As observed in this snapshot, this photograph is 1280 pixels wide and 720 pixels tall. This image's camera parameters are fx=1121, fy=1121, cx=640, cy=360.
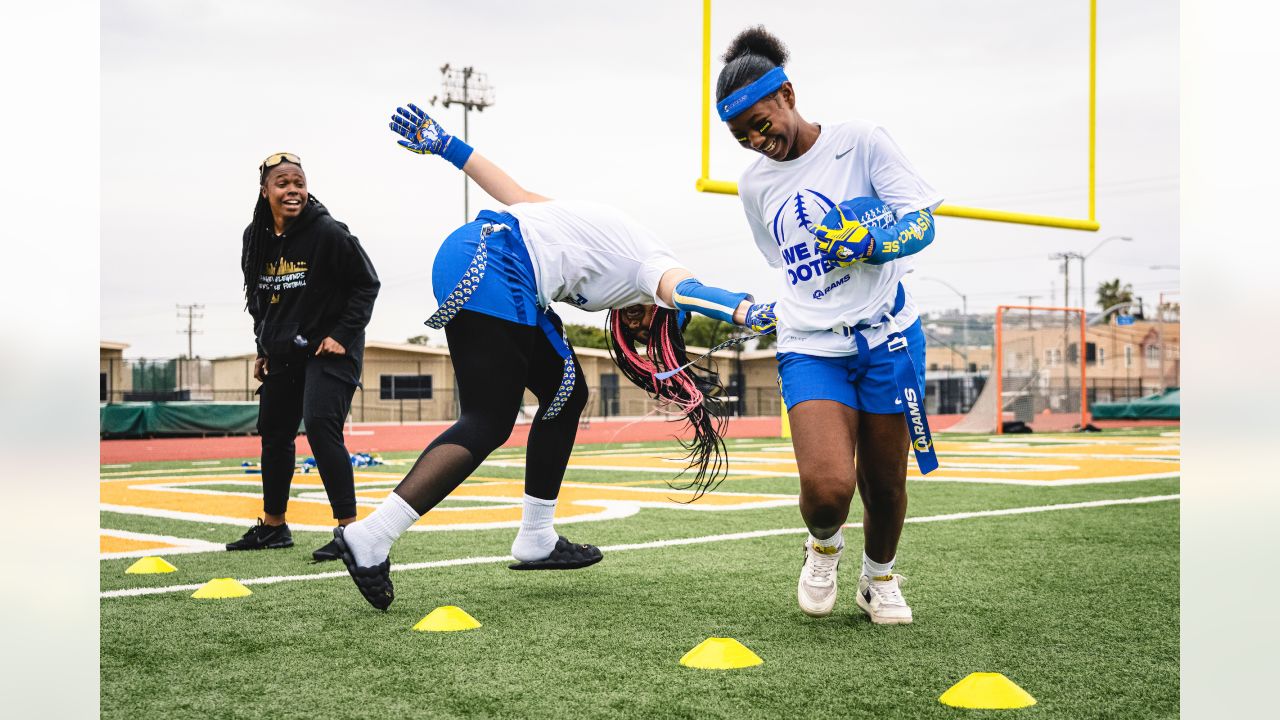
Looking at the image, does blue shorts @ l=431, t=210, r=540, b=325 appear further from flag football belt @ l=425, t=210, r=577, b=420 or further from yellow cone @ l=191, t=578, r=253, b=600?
yellow cone @ l=191, t=578, r=253, b=600

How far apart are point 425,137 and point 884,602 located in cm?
234

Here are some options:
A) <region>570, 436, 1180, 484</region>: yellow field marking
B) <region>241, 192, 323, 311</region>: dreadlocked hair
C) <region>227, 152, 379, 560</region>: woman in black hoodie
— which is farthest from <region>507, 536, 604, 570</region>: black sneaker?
<region>570, 436, 1180, 484</region>: yellow field marking

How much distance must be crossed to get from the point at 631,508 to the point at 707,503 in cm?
62

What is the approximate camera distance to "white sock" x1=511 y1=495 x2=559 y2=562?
4191 mm

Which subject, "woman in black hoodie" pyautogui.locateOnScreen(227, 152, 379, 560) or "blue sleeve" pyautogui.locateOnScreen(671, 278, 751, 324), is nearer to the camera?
"blue sleeve" pyautogui.locateOnScreen(671, 278, 751, 324)

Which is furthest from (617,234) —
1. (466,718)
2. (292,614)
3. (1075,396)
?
(1075,396)

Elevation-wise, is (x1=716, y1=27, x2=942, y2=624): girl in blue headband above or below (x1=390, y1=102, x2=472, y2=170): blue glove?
below

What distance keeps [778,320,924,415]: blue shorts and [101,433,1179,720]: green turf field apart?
2.29 ft

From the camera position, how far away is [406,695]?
2648 mm

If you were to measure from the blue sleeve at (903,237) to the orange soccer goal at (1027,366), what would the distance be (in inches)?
702

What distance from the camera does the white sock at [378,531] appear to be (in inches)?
138

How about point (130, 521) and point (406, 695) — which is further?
point (130, 521)

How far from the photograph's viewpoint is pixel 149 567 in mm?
4613
